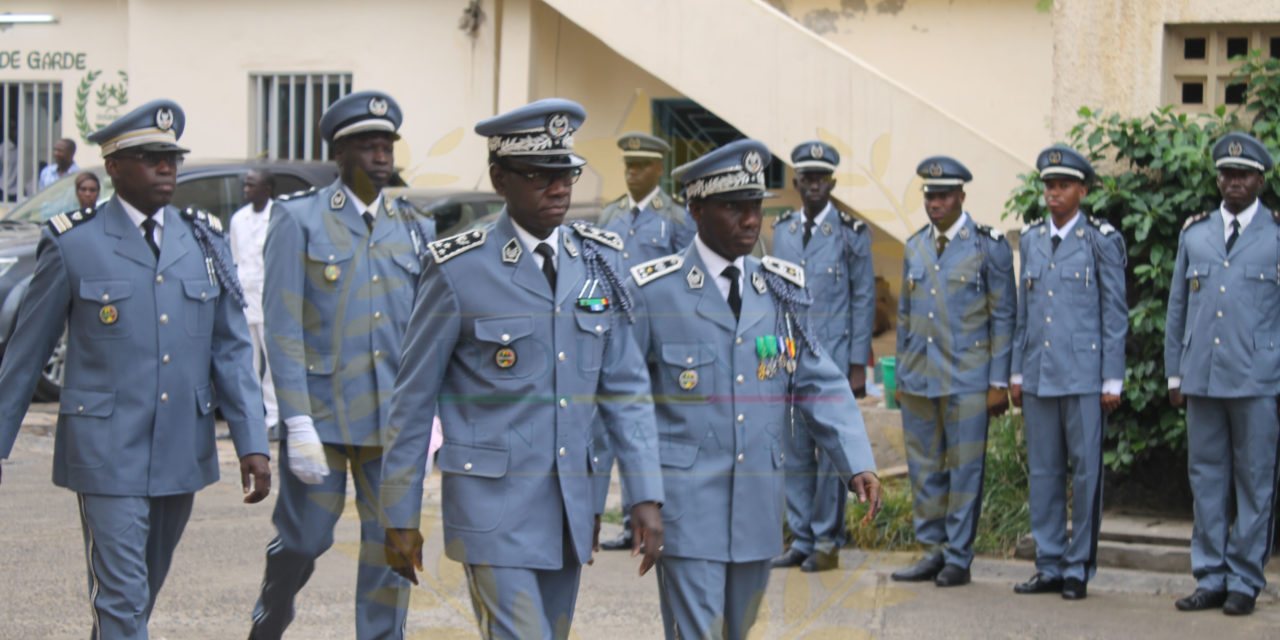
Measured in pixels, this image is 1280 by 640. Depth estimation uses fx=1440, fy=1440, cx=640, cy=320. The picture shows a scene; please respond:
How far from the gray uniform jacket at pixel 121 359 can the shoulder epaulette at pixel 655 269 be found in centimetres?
150

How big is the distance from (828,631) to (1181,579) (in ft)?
7.02

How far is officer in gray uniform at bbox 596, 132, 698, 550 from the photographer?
28.6 feet

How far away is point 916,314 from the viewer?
7.93 m

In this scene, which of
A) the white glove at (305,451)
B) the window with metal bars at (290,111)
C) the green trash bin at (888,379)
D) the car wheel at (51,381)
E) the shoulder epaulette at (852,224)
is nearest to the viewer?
the white glove at (305,451)

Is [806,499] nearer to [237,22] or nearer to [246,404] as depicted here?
[246,404]

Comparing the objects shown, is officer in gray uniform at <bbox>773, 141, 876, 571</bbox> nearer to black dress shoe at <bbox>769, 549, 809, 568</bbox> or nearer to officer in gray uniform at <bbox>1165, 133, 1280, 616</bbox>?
black dress shoe at <bbox>769, 549, 809, 568</bbox>

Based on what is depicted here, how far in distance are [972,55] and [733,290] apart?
9.58m

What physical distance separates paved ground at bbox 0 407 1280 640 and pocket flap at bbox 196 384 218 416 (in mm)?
1335

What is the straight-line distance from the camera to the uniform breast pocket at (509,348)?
4.21m

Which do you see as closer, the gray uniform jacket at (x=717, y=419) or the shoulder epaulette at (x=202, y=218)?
the gray uniform jacket at (x=717, y=419)

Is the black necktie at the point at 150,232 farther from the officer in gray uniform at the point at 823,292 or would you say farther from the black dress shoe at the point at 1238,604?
the black dress shoe at the point at 1238,604

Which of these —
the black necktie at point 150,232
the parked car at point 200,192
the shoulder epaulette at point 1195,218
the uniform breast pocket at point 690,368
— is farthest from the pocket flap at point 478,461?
the parked car at point 200,192

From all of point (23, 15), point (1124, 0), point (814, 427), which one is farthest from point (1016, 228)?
point (23, 15)

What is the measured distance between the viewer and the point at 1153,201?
7.72 metres
